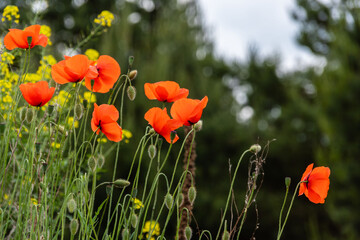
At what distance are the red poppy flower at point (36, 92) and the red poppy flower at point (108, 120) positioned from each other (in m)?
0.14

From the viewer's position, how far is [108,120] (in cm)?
127

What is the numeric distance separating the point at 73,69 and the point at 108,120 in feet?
0.56

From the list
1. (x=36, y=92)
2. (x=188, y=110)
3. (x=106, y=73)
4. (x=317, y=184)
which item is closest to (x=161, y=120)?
(x=188, y=110)

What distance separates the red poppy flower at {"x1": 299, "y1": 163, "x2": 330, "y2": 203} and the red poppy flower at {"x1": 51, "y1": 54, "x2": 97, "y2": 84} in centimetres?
66

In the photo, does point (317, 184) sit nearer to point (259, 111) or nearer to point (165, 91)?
point (165, 91)

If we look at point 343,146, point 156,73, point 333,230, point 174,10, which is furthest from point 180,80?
point 333,230

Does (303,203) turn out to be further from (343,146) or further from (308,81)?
(308,81)

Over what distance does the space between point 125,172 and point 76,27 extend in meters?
5.32

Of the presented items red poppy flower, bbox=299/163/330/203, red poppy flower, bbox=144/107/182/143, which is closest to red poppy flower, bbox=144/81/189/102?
red poppy flower, bbox=144/107/182/143

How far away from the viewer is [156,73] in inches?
252

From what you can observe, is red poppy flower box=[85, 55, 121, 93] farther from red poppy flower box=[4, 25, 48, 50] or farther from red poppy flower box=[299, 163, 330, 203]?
red poppy flower box=[299, 163, 330, 203]

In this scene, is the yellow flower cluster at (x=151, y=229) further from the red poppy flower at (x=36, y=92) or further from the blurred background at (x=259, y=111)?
the blurred background at (x=259, y=111)


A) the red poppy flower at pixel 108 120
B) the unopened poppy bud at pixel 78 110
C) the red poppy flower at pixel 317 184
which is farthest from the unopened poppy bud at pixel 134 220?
Result: the red poppy flower at pixel 317 184

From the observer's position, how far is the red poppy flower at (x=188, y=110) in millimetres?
1225
